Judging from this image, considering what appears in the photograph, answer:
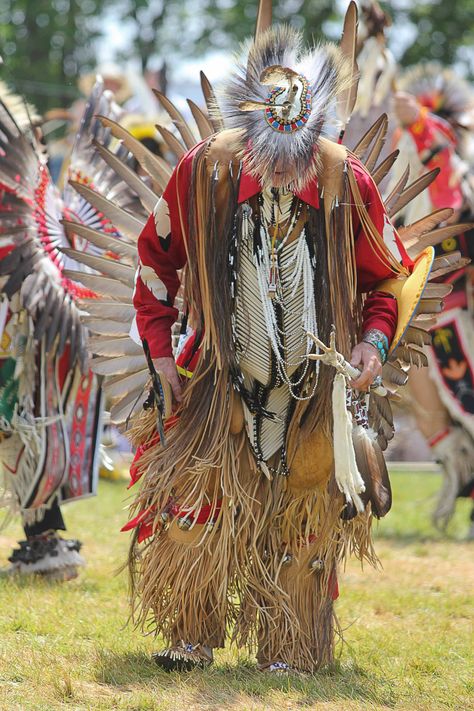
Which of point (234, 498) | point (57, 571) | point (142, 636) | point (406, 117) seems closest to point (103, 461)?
point (57, 571)

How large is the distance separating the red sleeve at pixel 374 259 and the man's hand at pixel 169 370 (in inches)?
19.1

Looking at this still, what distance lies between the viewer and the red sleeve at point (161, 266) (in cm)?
290

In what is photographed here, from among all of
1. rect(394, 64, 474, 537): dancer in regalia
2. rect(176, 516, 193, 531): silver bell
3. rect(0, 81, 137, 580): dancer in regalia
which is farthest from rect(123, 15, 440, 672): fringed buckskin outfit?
rect(394, 64, 474, 537): dancer in regalia

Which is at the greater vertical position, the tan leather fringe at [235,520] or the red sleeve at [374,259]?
the red sleeve at [374,259]

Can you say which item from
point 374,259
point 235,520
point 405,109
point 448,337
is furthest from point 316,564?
point 405,109

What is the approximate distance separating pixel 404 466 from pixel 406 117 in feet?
10.7

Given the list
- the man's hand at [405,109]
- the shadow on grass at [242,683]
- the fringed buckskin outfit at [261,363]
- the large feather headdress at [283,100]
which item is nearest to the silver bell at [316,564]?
the fringed buckskin outfit at [261,363]

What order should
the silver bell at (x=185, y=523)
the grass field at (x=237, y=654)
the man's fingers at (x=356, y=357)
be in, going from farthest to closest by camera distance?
the silver bell at (x=185, y=523), the man's fingers at (x=356, y=357), the grass field at (x=237, y=654)

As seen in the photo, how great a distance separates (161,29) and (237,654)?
57.6 ft

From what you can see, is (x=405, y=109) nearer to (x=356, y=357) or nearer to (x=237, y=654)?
(x=356, y=357)

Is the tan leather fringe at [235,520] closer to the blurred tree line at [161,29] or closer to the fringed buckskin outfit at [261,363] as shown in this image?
the fringed buckskin outfit at [261,363]

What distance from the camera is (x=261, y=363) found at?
2.85 m

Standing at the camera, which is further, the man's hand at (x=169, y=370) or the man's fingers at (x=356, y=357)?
the man's hand at (x=169, y=370)

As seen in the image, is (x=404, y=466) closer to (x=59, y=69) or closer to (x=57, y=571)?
(x=57, y=571)
